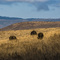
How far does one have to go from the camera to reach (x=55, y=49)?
848 inches

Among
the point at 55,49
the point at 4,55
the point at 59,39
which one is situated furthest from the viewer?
the point at 59,39

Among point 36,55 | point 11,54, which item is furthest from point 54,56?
point 11,54

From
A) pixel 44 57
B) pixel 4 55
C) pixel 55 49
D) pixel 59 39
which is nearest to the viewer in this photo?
pixel 4 55

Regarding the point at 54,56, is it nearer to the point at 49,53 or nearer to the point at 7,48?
the point at 49,53

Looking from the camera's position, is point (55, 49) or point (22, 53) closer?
point (22, 53)

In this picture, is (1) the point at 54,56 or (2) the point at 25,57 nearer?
(2) the point at 25,57

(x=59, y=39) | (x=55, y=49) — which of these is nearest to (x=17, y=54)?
(x=55, y=49)

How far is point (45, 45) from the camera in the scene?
21656mm

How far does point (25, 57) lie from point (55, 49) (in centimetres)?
452

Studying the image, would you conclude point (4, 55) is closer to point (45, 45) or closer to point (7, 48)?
point (7, 48)

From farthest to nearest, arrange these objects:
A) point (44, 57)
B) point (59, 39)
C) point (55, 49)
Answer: point (59, 39)
point (55, 49)
point (44, 57)

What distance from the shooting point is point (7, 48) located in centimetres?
1998

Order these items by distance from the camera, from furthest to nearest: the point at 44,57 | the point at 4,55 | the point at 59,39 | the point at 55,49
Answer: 1. the point at 59,39
2. the point at 55,49
3. the point at 44,57
4. the point at 4,55

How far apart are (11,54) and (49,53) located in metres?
4.61
